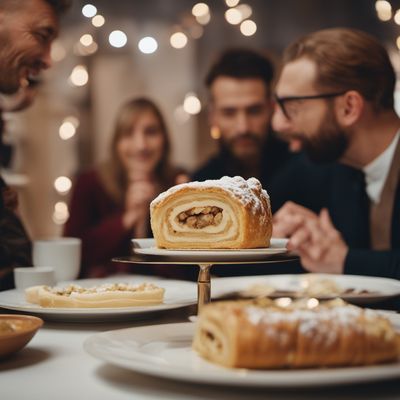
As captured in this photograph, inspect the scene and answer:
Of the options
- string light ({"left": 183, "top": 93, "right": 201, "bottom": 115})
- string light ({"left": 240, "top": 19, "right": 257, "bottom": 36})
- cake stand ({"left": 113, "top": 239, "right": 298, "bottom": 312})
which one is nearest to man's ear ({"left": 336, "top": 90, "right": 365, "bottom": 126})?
cake stand ({"left": 113, "top": 239, "right": 298, "bottom": 312})

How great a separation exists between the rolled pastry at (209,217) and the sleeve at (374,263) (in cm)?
77

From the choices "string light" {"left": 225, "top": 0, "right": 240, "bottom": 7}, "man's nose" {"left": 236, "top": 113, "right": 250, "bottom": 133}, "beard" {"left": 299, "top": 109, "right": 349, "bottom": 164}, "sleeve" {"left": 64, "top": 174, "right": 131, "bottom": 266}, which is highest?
"string light" {"left": 225, "top": 0, "right": 240, "bottom": 7}

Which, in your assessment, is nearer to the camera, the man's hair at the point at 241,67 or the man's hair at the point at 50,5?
the man's hair at the point at 50,5

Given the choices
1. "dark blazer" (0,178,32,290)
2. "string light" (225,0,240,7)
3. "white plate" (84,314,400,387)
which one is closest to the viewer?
"white plate" (84,314,400,387)

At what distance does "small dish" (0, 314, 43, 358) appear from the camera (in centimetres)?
94

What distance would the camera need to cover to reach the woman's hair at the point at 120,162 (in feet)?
12.2

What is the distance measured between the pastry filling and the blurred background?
2918mm

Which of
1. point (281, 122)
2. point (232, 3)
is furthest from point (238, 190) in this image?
point (232, 3)

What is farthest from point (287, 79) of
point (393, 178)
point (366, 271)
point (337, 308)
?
point (337, 308)

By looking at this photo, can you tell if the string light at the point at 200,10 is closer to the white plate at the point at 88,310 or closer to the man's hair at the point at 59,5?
the man's hair at the point at 59,5

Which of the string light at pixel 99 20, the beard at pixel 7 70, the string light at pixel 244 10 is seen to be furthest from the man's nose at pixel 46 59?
the string light at pixel 244 10

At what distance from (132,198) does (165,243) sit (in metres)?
2.20

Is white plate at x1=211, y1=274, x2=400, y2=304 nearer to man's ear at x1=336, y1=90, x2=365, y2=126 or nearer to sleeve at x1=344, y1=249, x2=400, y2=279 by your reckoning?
sleeve at x1=344, y1=249, x2=400, y2=279

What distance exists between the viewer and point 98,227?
11.2 feet
